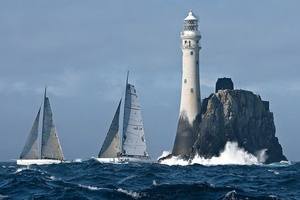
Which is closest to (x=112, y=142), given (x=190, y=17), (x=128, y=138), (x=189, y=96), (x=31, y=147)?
(x=128, y=138)

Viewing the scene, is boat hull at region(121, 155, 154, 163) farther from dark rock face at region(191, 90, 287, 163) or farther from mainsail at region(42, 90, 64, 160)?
dark rock face at region(191, 90, 287, 163)

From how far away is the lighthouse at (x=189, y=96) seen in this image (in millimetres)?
149000

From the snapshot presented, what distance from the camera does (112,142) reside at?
13375 centimetres

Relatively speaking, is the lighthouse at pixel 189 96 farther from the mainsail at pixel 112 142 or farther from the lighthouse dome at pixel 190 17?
the mainsail at pixel 112 142

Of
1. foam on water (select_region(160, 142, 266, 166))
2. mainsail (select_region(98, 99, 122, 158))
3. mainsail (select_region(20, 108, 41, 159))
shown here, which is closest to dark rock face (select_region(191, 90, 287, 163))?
foam on water (select_region(160, 142, 266, 166))

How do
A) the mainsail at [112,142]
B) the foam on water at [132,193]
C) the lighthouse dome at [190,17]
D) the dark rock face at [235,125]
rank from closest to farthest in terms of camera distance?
the foam on water at [132,193], the mainsail at [112,142], the dark rock face at [235,125], the lighthouse dome at [190,17]

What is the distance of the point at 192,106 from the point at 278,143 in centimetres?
2633

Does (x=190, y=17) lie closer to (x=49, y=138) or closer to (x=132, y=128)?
(x=132, y=128)

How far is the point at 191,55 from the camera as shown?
15125 centimetres

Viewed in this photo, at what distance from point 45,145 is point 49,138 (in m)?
1.67

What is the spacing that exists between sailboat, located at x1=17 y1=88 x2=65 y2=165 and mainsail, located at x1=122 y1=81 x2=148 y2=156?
14.5 m

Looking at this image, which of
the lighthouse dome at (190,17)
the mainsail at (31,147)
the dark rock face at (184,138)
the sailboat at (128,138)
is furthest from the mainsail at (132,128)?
the lighthouse dome at (190,17)

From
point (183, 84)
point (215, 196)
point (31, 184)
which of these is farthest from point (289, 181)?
point (183, 84)

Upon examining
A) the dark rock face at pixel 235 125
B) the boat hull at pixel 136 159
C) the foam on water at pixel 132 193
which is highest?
the dark rock face at pixel 235 125
